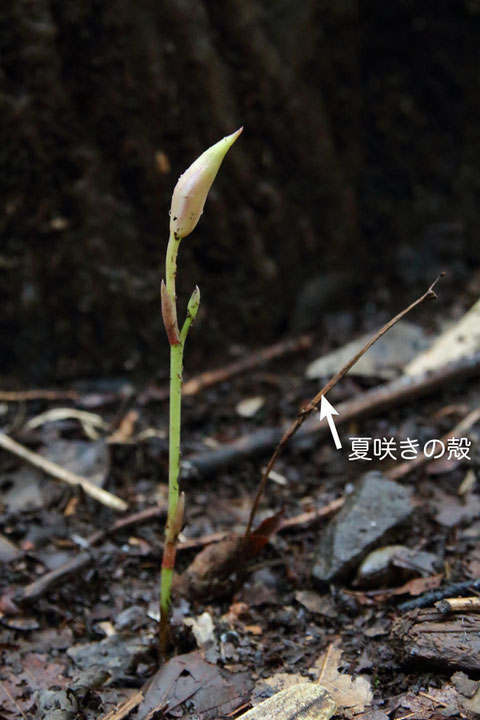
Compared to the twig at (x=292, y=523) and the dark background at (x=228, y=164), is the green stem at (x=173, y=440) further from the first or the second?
the dark background at (x=228, y=164)

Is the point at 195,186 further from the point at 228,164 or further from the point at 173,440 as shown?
the point at 228,164

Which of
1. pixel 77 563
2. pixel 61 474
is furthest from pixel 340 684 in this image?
pixel 61 474

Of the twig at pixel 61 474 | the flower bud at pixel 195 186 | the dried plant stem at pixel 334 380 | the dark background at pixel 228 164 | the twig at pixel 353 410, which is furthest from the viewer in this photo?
the dark background at pixel 228 164

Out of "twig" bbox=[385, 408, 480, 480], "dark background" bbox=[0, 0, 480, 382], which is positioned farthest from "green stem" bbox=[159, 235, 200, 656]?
"dark background" bbox=[0, 0, 480, 382]

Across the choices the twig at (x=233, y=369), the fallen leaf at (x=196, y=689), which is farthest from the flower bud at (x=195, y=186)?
the twig at (x=233, y=369)

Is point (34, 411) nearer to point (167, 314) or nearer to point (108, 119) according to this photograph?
point (108, 119)

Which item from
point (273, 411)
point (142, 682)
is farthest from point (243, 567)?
point (273, 411)
